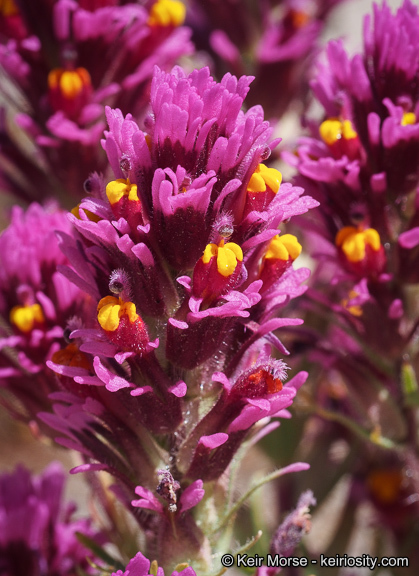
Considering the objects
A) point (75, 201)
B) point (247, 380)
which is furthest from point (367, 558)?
point (75, 201)

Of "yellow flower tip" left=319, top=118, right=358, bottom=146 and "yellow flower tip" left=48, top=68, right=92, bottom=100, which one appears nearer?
"yellow flower tip" left=319, top=118, right=358, bottom=146

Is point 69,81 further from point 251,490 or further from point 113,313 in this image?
point 251,490

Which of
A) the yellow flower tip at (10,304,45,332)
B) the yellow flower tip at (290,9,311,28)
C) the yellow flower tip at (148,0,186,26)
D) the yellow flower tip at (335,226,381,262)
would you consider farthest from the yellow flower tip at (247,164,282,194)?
the yellow flower tip at (290,9,311,28)

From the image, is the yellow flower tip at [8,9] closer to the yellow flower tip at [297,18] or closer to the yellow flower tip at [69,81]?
the yellow flower tip at [69,81]

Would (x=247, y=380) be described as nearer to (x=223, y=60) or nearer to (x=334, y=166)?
(x=334, y=166)

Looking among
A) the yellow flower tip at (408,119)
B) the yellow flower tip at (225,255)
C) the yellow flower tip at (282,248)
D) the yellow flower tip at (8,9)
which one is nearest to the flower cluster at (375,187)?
the yellow flower tip at (408,119)

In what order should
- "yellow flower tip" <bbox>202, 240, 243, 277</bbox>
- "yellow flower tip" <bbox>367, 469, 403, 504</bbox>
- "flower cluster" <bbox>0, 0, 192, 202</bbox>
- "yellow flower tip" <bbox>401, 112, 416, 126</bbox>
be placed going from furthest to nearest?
"yellow flower tip" <bbox>367, 469, 403, 504</bbox>
"flower cluster" <bbox>0, 0, 192, 202</bbox>
"yellow flower tip" <bbox>401, 112, 416, 126</bbox>
"yellow flower tip" <bbox>202, 240, 243, 277</bbox>

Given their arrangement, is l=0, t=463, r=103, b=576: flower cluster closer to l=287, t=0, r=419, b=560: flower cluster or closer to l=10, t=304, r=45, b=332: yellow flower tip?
l=10, t=304, r=45, b=332: yellow flower tip
